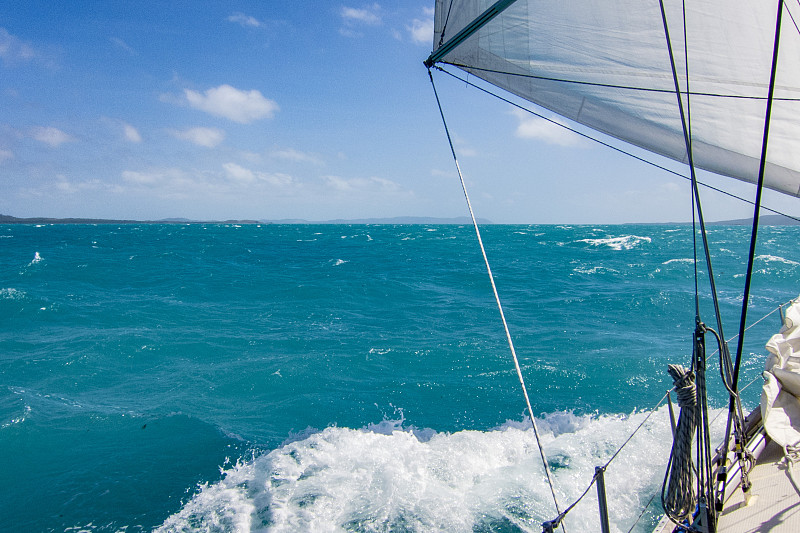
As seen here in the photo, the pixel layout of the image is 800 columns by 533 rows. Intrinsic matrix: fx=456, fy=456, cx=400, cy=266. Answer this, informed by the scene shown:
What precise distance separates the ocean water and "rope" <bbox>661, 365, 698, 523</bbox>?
2.78 meters

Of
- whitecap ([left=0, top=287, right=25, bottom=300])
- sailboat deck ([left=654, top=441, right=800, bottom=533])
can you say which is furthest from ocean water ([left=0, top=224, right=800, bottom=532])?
sailboat deck ([left=654, top=441, right=800, bottom=533])

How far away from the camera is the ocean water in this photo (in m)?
5.70

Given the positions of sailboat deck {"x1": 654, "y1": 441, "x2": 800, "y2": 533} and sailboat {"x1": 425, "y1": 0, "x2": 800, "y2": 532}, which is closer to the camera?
sailboat deck {"x1": 654, "y1": 441, "x2": 800, "y2": 533}

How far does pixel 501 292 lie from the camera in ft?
64.2

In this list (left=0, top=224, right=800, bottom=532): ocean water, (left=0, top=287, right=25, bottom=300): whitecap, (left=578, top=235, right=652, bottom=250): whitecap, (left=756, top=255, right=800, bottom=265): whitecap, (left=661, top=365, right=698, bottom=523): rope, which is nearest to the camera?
(left=661, top=365, right=698, bottom=523): rope

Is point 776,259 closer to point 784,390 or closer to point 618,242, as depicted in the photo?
point 618,242

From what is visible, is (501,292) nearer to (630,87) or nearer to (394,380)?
(394,380)

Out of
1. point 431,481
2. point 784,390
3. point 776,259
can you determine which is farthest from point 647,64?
point 776,259

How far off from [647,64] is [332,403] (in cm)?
747

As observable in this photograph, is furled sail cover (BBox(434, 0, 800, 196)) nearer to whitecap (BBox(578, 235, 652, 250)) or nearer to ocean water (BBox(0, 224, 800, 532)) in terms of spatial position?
ocean water (BBox(0, 224, 800, 532))

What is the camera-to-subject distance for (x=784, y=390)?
3631mm

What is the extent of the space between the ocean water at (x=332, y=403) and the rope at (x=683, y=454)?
9.13ft

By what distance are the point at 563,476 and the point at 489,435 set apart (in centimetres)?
152

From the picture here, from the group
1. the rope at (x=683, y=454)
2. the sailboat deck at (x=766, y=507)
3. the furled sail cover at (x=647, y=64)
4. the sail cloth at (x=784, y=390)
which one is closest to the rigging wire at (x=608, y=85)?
the furled sail cover at (x=647, y=64)
